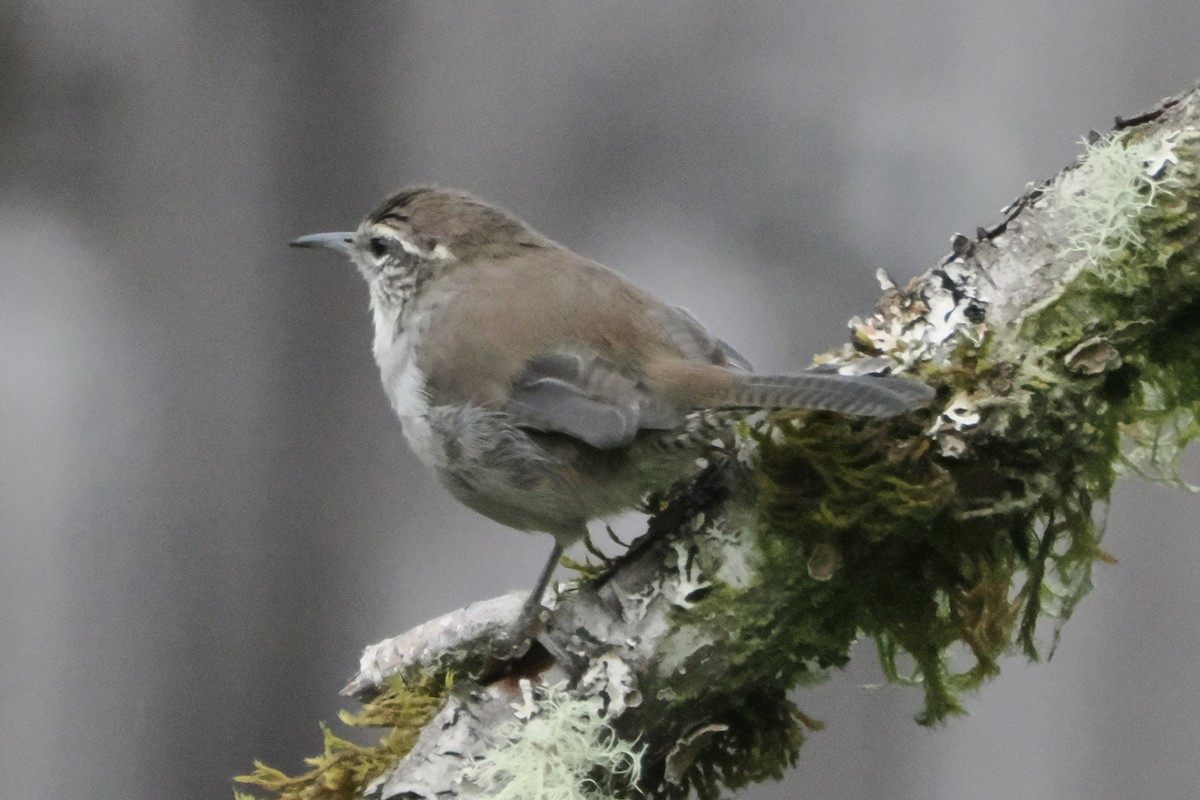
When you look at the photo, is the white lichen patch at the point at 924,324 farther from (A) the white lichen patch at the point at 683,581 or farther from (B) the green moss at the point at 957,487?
(A) the white lichen patch at the point at 683,581

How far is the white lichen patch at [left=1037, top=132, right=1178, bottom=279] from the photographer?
4.75 ft

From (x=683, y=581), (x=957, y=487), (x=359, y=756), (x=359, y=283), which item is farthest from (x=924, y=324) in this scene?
(x=359, y=283)

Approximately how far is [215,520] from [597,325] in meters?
1.90

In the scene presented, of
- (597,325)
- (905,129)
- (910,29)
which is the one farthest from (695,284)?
(597,325)

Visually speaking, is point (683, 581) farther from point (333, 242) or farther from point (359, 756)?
point (333, 242)

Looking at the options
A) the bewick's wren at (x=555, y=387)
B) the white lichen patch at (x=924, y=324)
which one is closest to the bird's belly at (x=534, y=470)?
the bewick's wren at (x=555, y=387)

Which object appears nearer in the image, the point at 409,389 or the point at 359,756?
the point at 359,756

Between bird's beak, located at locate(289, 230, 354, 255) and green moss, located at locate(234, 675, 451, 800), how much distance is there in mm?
938

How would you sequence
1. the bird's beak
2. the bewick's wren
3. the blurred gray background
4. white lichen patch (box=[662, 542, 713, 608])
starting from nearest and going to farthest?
white lichen patch (box=[662, 542, 713, 608]) → the bewick's wren → the bird's beak → the blurred gray background

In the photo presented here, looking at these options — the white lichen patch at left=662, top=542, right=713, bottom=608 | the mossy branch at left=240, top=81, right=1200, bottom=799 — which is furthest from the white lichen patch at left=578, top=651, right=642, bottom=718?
the white lichen patch at left=662, top=542, right=713, bottom=608

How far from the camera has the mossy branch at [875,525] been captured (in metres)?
1.37

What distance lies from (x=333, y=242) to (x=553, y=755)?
4.15 ft

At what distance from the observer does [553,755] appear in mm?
1341

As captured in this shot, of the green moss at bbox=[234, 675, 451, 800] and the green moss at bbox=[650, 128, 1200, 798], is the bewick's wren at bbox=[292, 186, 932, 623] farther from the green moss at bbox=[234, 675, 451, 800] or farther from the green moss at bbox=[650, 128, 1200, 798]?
the green moss at bbox=[234, 675, 451, 800]
